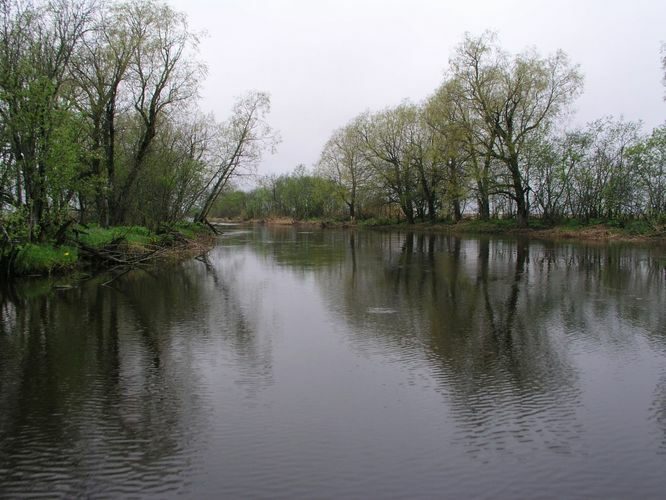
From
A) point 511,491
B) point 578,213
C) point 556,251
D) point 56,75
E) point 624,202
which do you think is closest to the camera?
point 511,491

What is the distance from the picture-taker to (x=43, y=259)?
17.4 metres

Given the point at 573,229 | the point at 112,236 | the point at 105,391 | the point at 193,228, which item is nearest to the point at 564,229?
the point at 573,229

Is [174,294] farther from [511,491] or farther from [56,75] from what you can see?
[511,491]

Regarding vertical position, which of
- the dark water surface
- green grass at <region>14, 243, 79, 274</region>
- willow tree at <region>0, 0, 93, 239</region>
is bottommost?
the dark water surface

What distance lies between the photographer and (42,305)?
13016 mm

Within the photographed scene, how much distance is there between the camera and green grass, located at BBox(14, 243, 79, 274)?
668 inches

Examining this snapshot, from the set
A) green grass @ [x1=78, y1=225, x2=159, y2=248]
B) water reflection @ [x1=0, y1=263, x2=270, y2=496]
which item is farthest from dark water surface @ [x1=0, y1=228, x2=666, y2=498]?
green grass @ [x1=78, y1=225, x2=159, y2=248]

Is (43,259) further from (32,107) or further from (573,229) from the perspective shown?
(573,229)

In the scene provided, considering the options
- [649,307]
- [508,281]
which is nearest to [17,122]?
[508,281]

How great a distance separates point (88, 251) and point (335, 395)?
52.7ft

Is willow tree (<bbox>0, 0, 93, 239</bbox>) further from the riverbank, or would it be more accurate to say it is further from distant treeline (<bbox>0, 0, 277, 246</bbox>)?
the riverbank

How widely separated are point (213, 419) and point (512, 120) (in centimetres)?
4074

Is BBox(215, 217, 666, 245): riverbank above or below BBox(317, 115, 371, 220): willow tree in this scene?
below

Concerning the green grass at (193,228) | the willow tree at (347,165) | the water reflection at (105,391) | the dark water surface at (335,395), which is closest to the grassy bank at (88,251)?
the dark water surface at (335,395)
